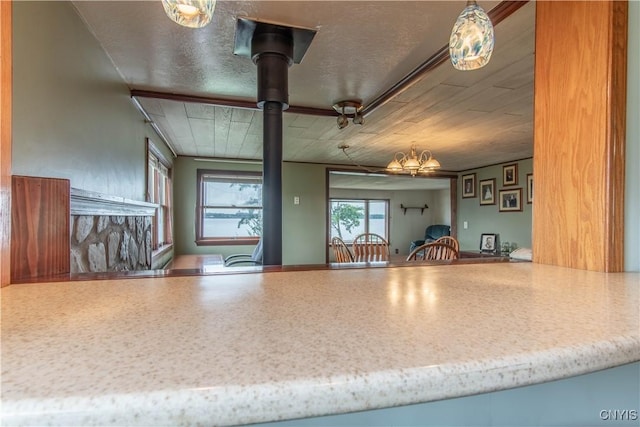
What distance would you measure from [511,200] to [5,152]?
547 cm

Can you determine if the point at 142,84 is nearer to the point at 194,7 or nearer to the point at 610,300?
the point at 194,7

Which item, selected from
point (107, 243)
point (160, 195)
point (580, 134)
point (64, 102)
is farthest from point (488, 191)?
point (64, 102)

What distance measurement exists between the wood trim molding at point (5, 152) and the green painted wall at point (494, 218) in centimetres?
524

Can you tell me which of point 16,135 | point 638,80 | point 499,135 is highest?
point 499,135

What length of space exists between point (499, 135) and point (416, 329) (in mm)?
3523

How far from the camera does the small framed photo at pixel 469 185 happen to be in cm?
555

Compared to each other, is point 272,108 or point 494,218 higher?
point 272,108

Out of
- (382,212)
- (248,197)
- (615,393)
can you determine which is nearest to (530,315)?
(615,393)

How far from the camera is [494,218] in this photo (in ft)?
16.9

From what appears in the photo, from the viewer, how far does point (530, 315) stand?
51 centimetres

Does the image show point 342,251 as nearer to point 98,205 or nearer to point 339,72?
point 339,72

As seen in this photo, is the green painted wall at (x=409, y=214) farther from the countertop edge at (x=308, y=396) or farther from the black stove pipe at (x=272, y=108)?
the countertop edge at (x=308, y=396)

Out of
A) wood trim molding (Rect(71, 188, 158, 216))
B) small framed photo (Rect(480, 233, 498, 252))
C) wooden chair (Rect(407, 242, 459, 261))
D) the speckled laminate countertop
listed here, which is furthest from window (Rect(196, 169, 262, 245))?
the speckled laminate countertop

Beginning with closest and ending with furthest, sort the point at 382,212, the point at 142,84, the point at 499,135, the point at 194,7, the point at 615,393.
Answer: the point at 615,393
the point at 194,7
the point at 142,84
the point at 499,135
the point at 382,212
